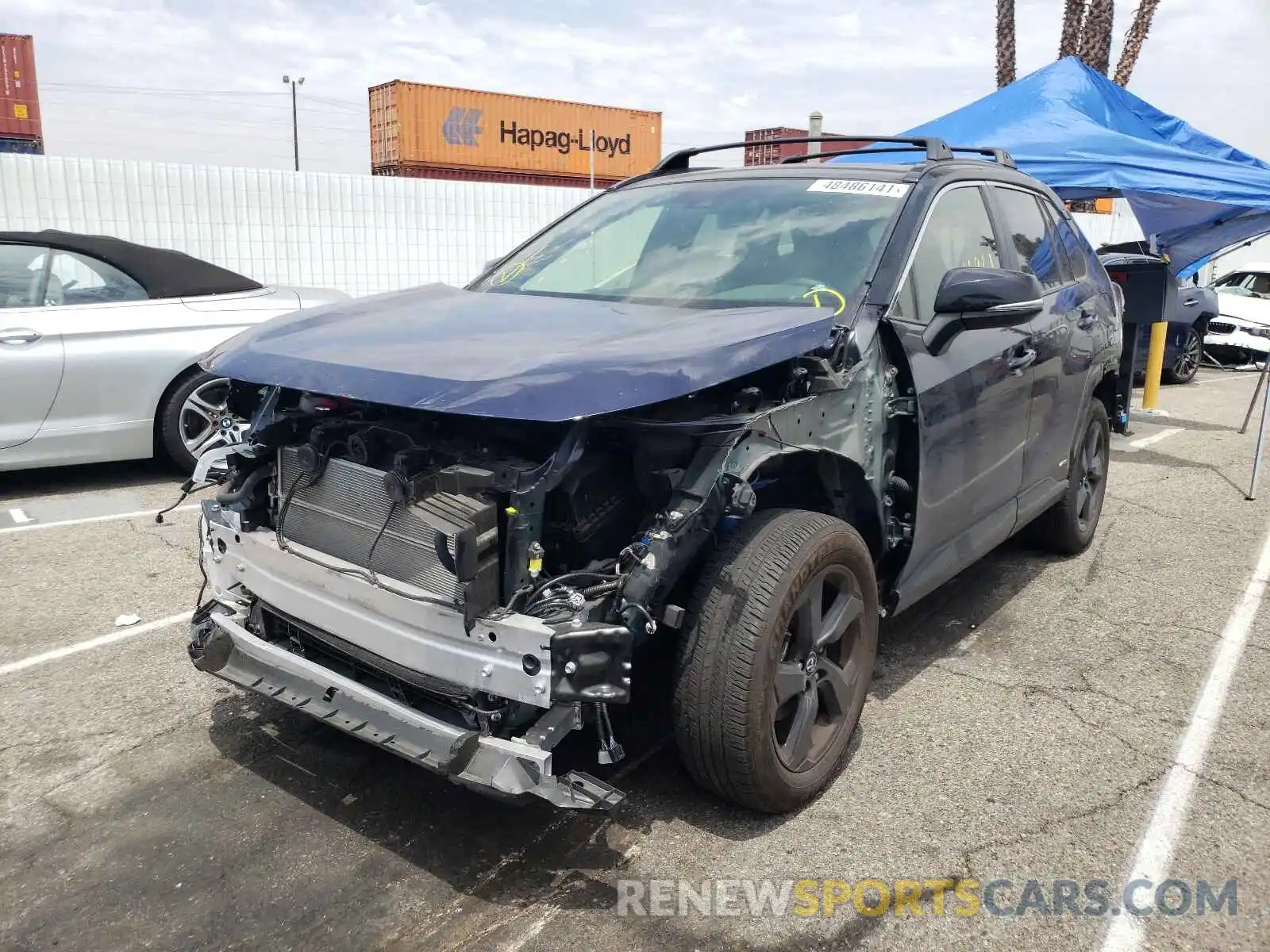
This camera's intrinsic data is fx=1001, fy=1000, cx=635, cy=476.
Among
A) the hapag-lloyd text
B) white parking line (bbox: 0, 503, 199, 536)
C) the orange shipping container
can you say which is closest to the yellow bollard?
white parking line (bbox: 0, 503, 199, 536)

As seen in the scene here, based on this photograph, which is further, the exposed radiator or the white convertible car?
the white convertible car

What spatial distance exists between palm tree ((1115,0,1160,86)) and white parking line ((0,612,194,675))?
18954 mm

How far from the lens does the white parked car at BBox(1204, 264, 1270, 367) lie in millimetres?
16391

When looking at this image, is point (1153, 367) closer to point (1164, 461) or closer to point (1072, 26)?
point (1164, 461)

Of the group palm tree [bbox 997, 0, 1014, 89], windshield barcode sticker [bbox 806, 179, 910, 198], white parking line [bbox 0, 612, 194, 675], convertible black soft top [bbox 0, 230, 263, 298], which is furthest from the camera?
palm tree [bbox 997, 0, 1014, 89]

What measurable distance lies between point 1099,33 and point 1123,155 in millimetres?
8795

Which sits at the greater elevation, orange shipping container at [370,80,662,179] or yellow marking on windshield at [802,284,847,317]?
orange shipping container at [370,80,662,179]

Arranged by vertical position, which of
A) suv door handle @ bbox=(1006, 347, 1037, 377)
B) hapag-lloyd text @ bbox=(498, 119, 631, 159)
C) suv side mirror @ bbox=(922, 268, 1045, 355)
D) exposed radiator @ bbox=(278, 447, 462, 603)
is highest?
hapag-lloyd text @ bbox=(498, 119, 631, 159)

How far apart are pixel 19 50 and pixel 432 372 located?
23695mm

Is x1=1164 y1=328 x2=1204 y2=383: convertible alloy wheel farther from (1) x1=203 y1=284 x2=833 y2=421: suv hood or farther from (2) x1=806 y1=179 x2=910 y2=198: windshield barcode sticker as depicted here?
(1) x1=203 y1=284 x2=833 y2=421: suv hood

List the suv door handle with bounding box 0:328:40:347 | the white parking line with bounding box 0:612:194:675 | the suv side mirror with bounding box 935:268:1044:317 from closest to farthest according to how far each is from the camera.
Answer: the suv side mirror with bounding box 935:268:1044:317 → the white parking line with bounding box 0:612:194:675 → the suv door handle with bounding box 0:328:40:347

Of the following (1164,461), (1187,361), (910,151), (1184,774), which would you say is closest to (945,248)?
(910,151)

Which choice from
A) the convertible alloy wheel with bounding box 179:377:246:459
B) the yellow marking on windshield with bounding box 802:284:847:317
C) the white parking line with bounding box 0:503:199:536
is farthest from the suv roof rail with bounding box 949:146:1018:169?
the white parking line with bounding box 0:503:199:536

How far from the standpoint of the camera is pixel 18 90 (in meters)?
20.8
